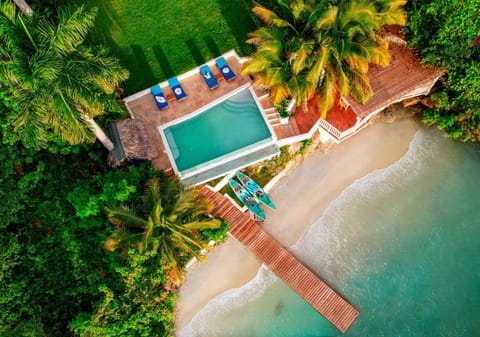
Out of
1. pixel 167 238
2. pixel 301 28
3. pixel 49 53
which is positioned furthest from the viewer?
pixel 301 28

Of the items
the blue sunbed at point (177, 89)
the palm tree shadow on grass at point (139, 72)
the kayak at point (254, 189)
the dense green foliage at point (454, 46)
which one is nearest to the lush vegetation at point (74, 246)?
the kayak at point (254, 189)

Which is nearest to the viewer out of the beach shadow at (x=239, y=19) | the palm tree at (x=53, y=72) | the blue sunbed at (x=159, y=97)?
the palm tree at (x=53, y=72)

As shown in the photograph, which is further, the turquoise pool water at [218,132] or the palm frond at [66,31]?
the turquoise pool water at [218,132]

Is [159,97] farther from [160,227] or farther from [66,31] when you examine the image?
[160,227]

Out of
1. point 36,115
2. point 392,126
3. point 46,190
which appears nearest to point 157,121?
point 46,190

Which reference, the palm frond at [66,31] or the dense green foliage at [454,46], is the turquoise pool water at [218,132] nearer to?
the palm frond at [66,31]

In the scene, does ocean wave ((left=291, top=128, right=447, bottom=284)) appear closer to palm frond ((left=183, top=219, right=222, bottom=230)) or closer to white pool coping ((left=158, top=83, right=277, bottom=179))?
white pool coping ((left=158, top=83, right=277, bottom=179))

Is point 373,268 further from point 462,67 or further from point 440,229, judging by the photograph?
point 462,67
